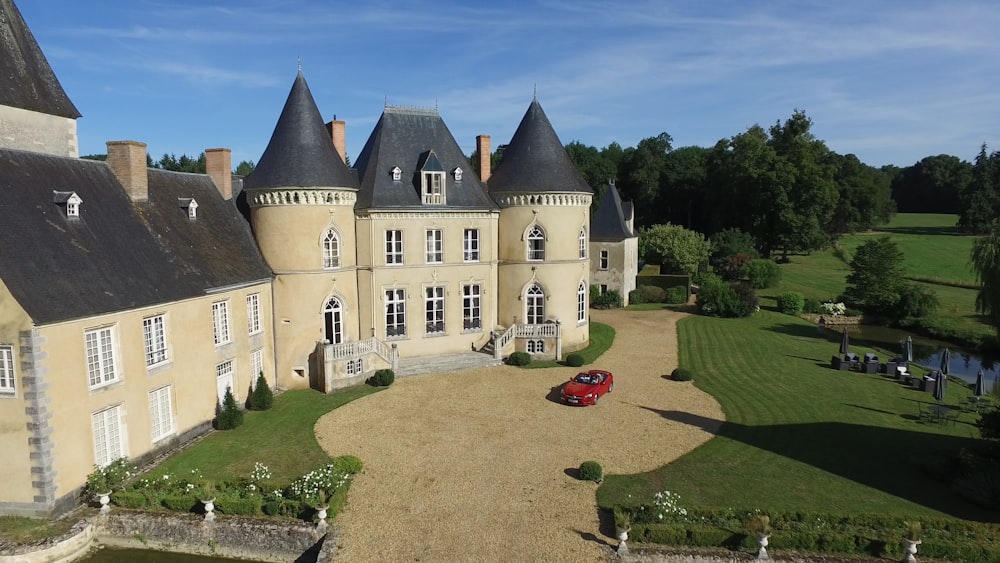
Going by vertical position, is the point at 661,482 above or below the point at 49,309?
below

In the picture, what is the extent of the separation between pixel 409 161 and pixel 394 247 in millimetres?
4931

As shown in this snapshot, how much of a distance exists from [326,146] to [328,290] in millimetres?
6843

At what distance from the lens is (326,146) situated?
90.4 feet

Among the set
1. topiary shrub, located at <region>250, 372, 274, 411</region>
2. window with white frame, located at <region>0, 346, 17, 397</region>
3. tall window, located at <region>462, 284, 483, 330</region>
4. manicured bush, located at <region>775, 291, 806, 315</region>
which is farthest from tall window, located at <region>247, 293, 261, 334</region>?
manicured bush, located at <region>775, 291, 806, 315</region>

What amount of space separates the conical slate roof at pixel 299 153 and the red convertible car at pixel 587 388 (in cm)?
1407

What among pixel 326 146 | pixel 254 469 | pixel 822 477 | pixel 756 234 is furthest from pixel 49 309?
pixel 756 234

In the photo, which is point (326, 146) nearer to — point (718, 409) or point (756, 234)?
point (718, 409)

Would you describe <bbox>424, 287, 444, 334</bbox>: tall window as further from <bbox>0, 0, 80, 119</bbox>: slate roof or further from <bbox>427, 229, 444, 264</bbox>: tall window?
<bbox>0, 0, 80, 119</bbox>: slate roof

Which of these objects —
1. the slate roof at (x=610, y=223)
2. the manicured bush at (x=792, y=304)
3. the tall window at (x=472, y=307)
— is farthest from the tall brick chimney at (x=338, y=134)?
the manicured bush at (x=792, y=304)

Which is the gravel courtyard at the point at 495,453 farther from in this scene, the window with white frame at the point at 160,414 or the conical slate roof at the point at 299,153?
the conical slate roof at the point at 299,153

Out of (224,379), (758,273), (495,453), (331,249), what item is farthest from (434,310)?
(758,273)

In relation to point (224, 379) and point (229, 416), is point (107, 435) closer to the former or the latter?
point (229, 416)

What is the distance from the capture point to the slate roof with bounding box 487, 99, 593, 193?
32094mm

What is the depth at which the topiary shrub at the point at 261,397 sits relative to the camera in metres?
24.0
